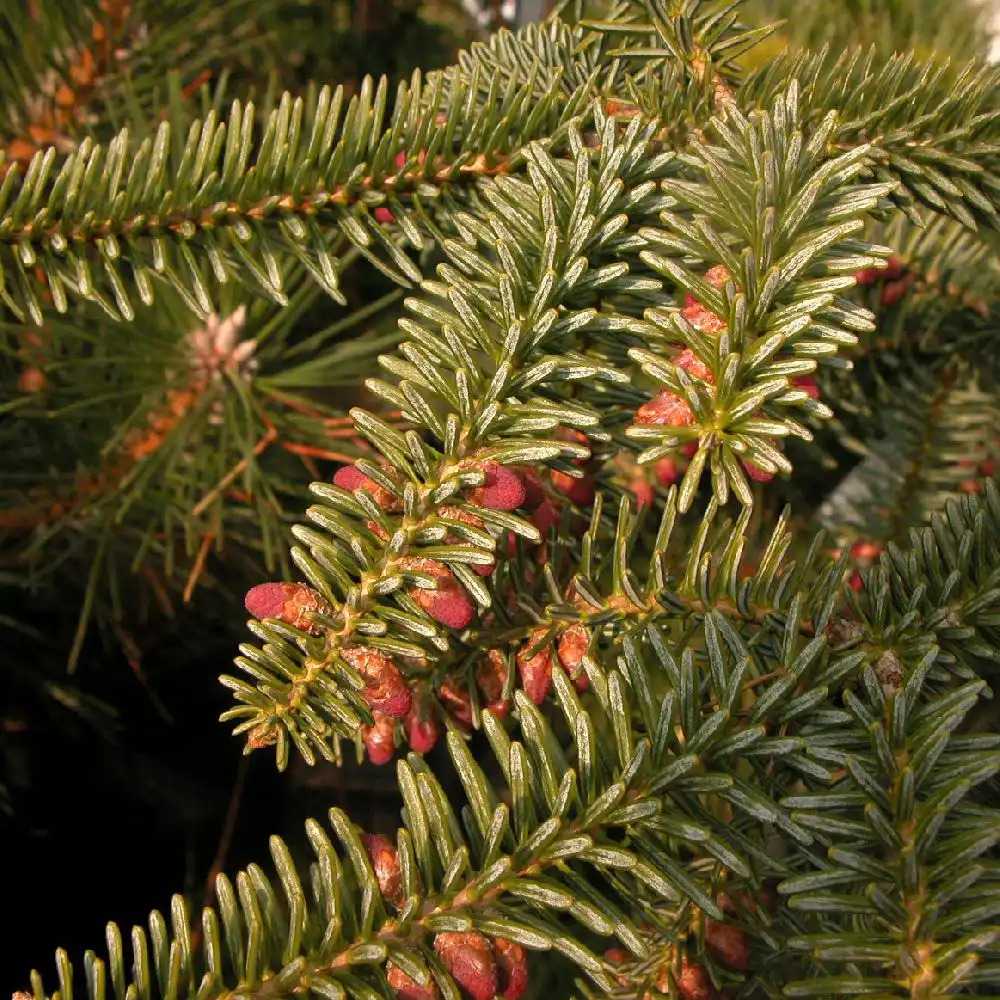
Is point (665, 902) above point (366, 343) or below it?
below

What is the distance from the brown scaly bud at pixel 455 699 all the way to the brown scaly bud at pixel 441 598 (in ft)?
0.20

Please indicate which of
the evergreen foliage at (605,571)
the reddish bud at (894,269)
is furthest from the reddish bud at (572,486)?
the reddish bud at (894,269)

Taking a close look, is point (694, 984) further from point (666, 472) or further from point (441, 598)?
point (666, 472)

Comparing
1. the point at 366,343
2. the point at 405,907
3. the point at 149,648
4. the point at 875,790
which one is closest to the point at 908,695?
the point at 875,790

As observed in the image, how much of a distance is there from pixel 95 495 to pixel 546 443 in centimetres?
40

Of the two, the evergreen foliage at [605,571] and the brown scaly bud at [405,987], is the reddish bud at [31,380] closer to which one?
the evergreen foliage at [605,571]

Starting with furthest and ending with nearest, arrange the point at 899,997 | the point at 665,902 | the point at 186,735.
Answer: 1. the point at 186,735
2. the point at 665,902
3. the point at 899,997

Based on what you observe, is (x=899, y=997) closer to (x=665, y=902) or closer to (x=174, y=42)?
(x=665, y=902)

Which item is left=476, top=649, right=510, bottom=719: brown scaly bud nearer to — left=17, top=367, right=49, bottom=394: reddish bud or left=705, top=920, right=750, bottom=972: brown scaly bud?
left=705, top=920, right=750, bottom=972: brown scaly bud

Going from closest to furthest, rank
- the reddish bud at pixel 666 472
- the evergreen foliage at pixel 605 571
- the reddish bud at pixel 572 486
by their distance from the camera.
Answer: the evergreen foliage at pixel 605 571
the reddish bud at pixel 572 486
the reddish bud at pixel 666 472

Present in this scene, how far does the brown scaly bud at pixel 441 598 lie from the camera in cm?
26

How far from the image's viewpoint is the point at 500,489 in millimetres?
260

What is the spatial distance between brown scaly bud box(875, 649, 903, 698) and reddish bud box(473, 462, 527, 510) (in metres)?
0.12

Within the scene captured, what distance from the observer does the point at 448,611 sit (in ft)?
0.84
